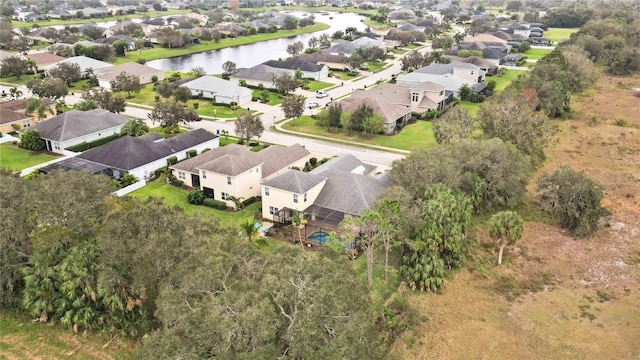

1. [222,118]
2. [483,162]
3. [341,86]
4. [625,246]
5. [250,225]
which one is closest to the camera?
[250,225]

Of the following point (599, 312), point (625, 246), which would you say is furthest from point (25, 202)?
point (625, 246)

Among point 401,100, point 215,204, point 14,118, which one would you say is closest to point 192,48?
point 14,118

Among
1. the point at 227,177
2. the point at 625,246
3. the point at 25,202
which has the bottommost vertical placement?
the point at 625,246

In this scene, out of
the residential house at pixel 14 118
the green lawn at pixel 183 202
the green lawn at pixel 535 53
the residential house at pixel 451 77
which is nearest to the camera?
the green lawn at pixel 183 202

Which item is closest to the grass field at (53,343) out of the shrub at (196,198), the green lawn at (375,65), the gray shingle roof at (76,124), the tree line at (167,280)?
the tree line at (167,280)

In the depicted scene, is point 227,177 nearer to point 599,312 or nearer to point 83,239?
point 83,239

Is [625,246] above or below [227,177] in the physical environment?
below

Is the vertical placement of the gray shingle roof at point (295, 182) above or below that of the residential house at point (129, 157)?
above

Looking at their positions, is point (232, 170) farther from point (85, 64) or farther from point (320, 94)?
point (85, 64)

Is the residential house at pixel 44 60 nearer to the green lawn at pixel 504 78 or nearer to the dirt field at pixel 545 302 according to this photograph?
the green lawn at pixel 504 78
